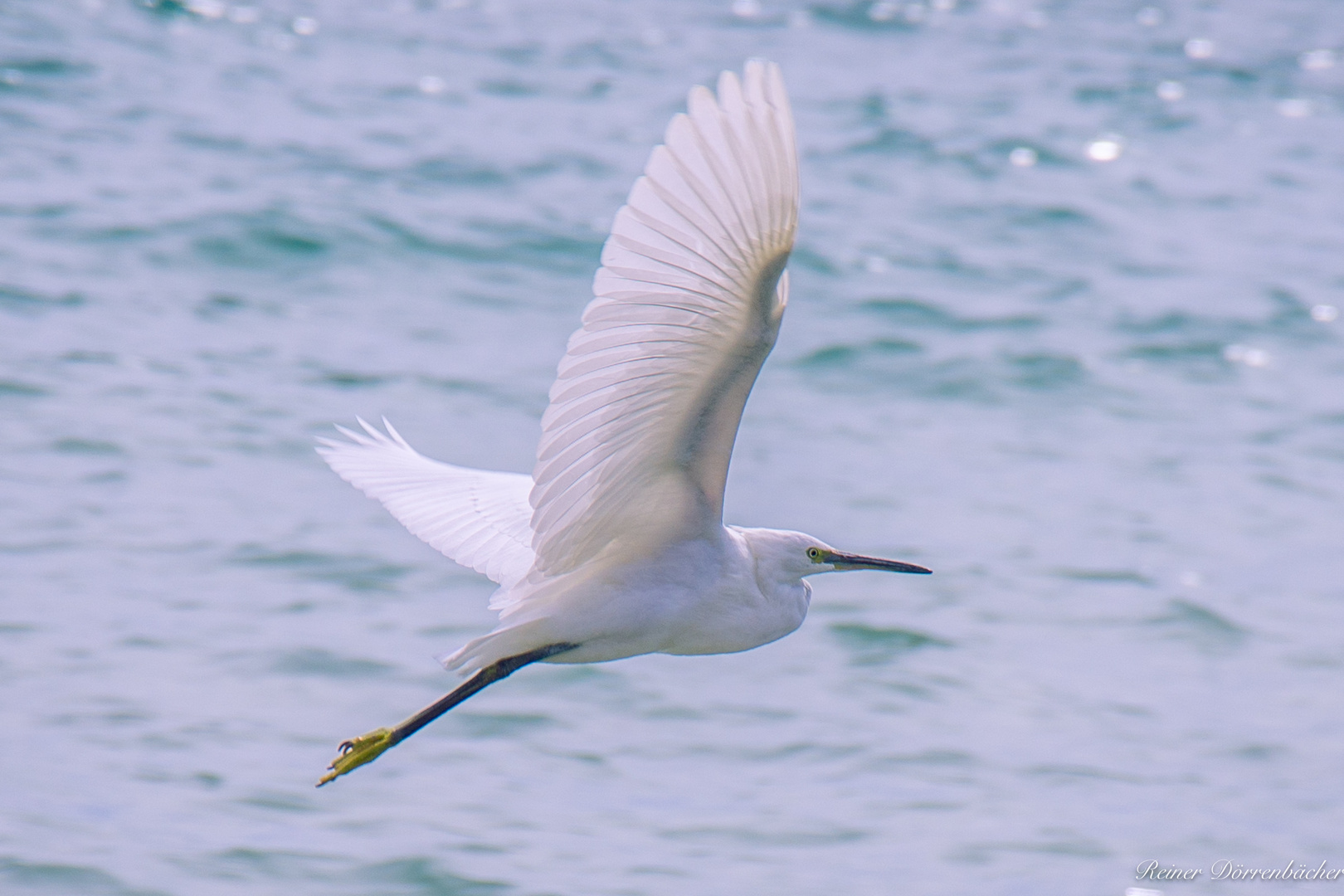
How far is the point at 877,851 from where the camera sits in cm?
651

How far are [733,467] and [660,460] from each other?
5064mm

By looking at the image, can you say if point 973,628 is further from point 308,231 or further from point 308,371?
point 308,231

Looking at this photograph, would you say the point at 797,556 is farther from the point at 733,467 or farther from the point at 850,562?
the point at 733,467

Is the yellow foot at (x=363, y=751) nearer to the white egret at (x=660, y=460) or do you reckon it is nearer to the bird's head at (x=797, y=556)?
the white egret at (x=660, y=460)

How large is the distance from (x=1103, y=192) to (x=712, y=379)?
1169 cm

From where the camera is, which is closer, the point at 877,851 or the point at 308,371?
the point at 877,851

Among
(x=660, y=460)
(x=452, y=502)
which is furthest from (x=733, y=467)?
(x=660, y=460)

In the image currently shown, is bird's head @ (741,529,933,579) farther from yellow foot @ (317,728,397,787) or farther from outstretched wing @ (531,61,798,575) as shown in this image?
yellow foot @ (317,728,397,787)

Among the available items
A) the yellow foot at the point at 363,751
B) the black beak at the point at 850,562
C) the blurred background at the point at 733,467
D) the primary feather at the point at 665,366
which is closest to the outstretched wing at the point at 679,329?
the primary feather at the point at 665,366

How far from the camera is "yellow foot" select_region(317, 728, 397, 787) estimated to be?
15.8ft

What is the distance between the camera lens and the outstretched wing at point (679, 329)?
3.60 metres

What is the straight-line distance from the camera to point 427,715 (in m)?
4.68

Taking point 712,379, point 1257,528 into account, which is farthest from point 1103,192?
point 712,379

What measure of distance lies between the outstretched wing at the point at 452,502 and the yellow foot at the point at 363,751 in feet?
1.76
